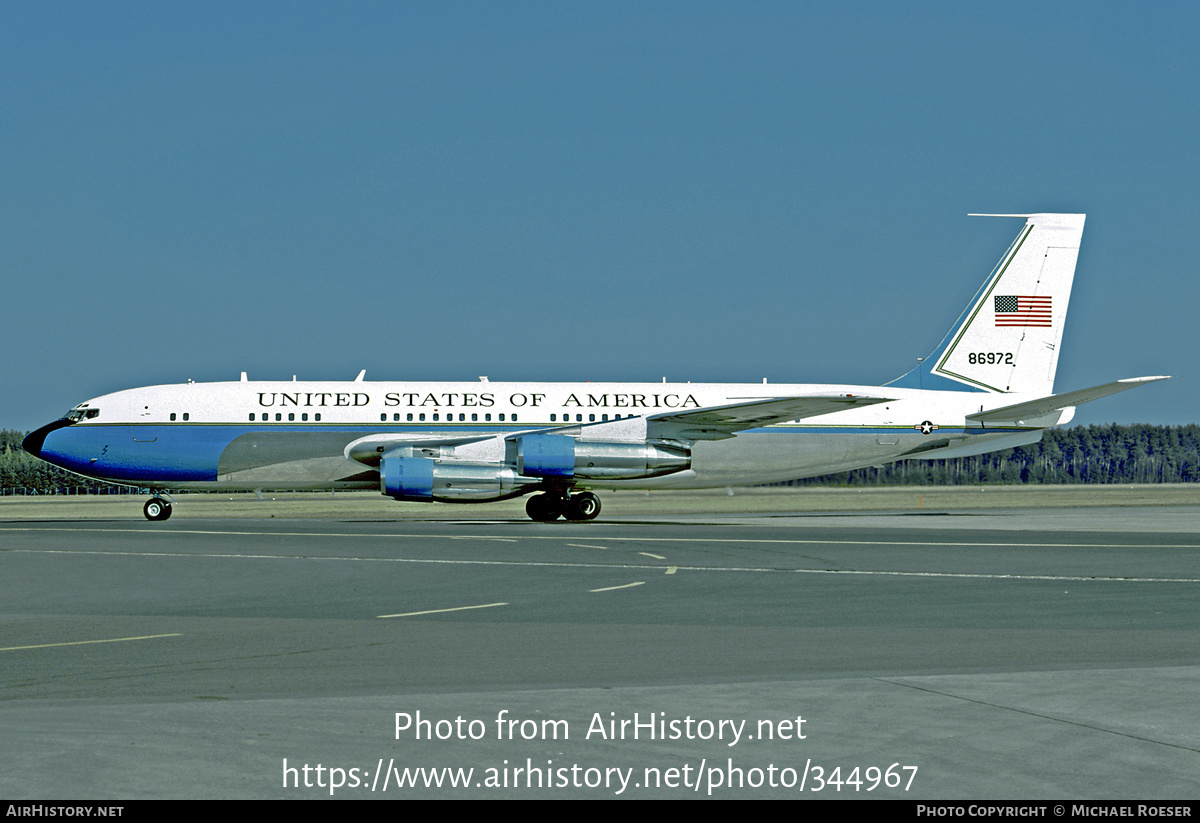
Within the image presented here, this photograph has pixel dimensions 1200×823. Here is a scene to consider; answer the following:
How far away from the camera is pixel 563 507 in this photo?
120 feet

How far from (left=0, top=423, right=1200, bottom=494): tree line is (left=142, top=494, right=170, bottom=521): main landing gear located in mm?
50862

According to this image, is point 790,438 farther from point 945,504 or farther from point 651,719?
point 651,719

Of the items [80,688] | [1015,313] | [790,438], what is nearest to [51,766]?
[80,688]

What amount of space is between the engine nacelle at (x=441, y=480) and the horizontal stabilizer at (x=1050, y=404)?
1731 cm

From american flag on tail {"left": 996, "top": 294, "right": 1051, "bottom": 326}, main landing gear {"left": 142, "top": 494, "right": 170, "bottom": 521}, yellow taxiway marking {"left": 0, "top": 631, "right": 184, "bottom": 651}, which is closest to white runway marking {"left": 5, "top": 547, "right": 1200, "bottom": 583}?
yellow taxiway marking {"left": 0, "top": 631, "right": 184, "bottom": 651}

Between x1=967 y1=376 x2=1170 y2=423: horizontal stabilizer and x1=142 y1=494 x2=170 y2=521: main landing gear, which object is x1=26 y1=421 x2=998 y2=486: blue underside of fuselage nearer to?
x1=142 y1=494 x2=170 y2=521: main landing gear

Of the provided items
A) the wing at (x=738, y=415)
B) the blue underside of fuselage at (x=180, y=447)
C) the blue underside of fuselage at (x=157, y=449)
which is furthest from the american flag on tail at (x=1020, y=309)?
the blue underside of fuselage at (x=157, y=449)

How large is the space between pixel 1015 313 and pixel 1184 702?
36.1 metres

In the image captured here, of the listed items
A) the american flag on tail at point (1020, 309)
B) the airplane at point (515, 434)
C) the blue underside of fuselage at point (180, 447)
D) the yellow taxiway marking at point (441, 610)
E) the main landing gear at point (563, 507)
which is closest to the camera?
the yellow taxiway marking at point (441, 610)

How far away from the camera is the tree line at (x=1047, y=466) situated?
92206 mm

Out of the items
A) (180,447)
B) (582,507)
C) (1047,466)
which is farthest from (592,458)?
(1047,466)

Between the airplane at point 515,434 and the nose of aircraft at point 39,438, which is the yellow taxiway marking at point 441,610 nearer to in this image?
the airplane at point 515,434

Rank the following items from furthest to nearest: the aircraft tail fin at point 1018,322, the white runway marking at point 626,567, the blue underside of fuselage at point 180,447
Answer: the aircraft tail fin at point 1018,322 < the blue underside of fuselage at point 180,447 < the white runway marking at point 626,567

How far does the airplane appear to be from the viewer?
34656 millimetres
